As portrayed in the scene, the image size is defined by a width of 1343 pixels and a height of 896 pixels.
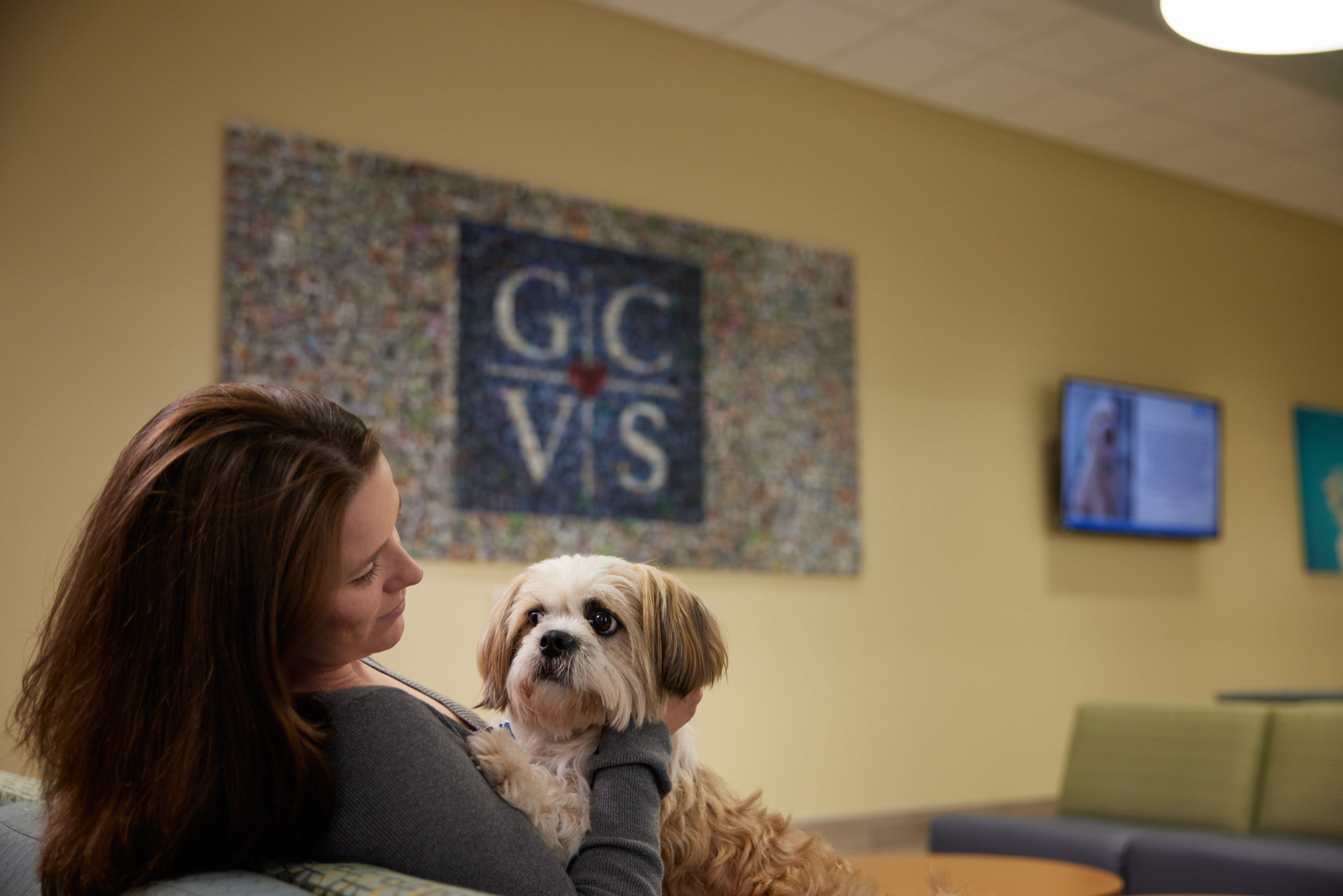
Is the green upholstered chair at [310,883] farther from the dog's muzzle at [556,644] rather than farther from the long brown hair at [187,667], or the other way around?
the dog's muzzle at [556,644]

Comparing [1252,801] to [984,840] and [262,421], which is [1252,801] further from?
[262,421]

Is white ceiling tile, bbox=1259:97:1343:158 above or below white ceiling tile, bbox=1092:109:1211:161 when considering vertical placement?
above

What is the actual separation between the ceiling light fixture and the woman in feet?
8.52

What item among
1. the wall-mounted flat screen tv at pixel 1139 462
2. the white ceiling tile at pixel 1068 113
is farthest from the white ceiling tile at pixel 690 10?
the wall-mounted flat screen tv at pixel 1139 462

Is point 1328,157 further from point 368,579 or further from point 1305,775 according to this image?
point 368,579

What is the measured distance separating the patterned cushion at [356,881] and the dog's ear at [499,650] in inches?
24.4

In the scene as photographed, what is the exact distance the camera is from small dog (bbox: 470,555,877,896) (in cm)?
127

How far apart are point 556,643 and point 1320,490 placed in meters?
7.13

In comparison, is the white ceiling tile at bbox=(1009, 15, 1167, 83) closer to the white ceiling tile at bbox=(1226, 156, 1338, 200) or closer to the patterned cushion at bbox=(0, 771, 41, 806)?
the white ceiling tile at bbox=(1226, 156, 1338, 200)

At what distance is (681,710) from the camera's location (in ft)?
4.76

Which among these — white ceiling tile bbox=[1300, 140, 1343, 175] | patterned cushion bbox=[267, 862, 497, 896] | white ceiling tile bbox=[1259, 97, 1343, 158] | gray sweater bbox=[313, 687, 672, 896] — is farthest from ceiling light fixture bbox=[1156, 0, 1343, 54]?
white ceiling tile bbox=[1300, 140, 1343, 175]

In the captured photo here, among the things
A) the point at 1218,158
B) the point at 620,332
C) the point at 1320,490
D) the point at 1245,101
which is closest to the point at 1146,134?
the point at 1245,101

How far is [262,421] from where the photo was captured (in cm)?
105

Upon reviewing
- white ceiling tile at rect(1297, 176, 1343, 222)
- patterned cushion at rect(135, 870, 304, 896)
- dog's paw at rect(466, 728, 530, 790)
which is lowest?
patterned cushion at rect(135, 870, 304, 896)
